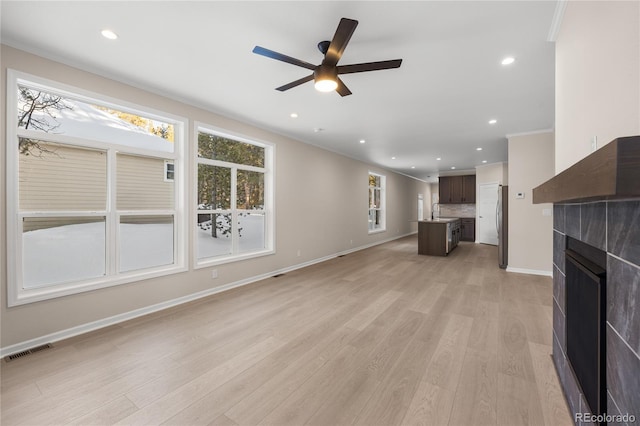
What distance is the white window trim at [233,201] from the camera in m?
3.88

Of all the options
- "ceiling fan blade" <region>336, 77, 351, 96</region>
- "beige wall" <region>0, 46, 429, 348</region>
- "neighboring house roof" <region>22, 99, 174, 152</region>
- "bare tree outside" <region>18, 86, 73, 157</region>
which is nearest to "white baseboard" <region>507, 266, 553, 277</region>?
"beige wall" <region>0, 46, 429, 348</region>

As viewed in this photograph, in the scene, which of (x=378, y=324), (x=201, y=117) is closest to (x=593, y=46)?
(x=378, y=324)

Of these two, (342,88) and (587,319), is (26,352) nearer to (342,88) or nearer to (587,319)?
(342,88)

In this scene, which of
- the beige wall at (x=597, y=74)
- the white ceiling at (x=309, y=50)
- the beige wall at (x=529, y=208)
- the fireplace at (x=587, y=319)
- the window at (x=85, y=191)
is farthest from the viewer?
the beige wall at (x=529, y=208)

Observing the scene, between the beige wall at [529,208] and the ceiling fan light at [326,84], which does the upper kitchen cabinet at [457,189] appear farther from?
the ceiling fan light at [326,84]

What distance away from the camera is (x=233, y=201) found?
181 inches

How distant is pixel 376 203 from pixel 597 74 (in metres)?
8.42

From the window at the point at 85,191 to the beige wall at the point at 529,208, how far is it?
19.6ft

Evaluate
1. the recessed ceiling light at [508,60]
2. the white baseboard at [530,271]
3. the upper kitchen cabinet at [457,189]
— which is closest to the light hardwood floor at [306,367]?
the white baseboard at [530,271]

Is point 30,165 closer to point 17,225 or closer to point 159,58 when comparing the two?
point 17,225

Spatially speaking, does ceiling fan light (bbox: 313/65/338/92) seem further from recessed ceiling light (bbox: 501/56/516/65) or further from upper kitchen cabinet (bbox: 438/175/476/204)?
upper kitchen cabinet (bbox: 438/175/476/204)

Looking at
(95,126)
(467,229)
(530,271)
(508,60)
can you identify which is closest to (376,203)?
(467,229)

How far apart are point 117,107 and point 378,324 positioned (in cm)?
393

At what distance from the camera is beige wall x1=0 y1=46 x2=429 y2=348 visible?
99.7 inches
